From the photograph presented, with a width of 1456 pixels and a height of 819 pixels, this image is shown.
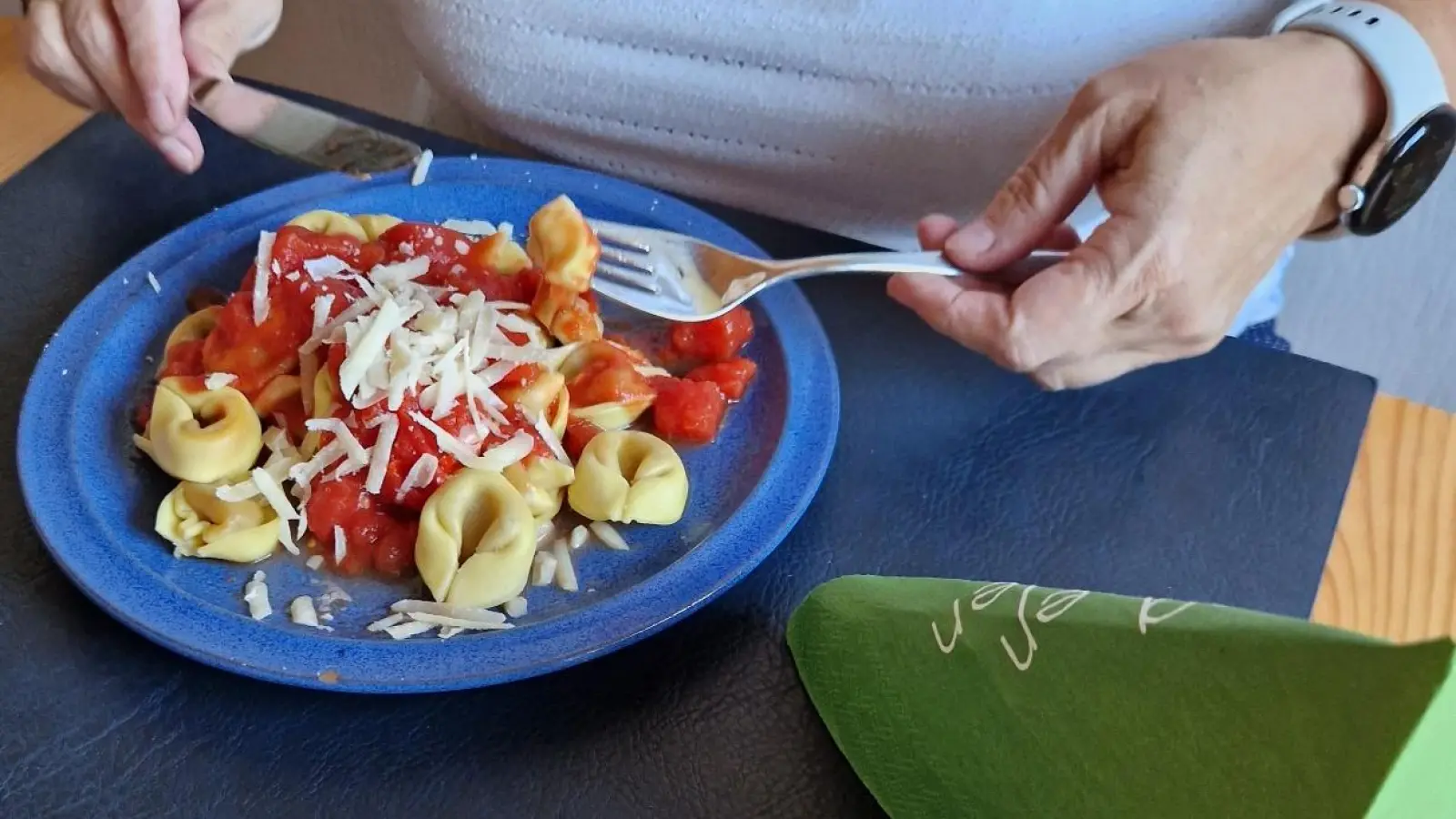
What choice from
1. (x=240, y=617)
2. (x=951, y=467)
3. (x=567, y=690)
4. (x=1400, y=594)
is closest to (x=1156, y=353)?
(x=951, y=467)

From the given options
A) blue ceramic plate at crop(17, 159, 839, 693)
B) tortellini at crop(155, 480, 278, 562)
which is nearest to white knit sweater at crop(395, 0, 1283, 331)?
blue ceramic plate at crop(17, 159, 839, 693)

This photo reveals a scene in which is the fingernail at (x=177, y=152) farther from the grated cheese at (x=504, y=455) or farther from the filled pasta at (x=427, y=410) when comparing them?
the grated cheese at (x=504, y=455)

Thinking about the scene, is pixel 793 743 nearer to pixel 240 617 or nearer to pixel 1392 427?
pixel 240 617

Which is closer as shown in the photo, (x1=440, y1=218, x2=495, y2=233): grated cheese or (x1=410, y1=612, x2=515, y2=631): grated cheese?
(x1=410, y1=612, x2=515, y2=631): grated cheese

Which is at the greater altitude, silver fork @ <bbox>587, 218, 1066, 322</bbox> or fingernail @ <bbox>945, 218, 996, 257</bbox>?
fingernail @ <bbox>945, 218, 996, 257</bbox>

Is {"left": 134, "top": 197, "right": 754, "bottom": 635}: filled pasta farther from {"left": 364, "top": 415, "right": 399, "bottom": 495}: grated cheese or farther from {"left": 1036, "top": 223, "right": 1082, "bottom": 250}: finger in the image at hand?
{"left": 1036, "top": 223, "right": 1082, "bottom": 250}: finger

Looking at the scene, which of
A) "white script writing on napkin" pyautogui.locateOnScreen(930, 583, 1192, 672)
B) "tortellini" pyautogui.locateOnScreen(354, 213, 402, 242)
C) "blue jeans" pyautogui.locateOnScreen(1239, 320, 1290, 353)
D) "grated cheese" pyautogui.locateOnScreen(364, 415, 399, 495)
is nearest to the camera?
"white script writing on napkin" pyautogui.locateOnScreen(930, 583, 1192, 672)

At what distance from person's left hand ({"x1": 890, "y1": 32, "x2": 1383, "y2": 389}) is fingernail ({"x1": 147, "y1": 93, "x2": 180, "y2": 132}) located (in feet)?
1.90

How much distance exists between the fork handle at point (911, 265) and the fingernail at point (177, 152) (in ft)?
1.63

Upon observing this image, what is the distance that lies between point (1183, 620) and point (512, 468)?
17.8 inches

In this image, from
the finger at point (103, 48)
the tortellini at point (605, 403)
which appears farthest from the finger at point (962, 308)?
the finger at point (103, 48)

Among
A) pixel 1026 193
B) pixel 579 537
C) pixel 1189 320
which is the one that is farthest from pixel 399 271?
pixel 1189 320

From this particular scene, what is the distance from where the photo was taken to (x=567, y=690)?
75 cm

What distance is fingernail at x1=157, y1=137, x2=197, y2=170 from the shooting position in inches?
38.6
